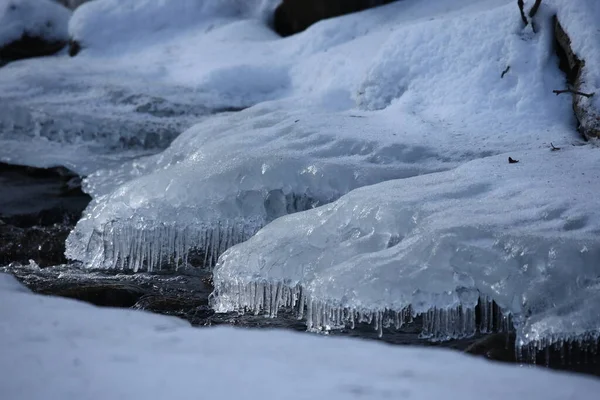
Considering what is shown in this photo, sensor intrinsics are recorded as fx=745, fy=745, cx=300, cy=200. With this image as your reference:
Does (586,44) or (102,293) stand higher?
(586,44)

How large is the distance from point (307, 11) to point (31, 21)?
420 cm

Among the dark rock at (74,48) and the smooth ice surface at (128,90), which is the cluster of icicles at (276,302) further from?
the dark rock at (74,48)

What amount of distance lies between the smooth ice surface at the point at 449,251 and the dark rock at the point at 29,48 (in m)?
7.76

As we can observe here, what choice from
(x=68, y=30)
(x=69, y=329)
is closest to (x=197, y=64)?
(x=68, y=30)

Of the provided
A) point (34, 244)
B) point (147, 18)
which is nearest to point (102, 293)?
point (34, 244)

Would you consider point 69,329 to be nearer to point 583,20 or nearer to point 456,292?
point 456,292

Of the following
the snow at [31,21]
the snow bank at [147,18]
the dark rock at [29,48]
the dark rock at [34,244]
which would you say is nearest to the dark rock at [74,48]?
Answer: the snow bank at [147,18]

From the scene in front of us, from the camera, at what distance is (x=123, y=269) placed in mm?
4680

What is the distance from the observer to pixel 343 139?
16.1 feet

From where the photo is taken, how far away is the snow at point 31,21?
10.5m

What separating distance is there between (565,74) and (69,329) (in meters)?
4.25

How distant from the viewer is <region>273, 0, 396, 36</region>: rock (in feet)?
29.1

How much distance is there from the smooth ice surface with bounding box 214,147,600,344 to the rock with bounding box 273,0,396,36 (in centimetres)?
524

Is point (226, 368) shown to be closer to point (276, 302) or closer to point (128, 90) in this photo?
point (276, 302)
